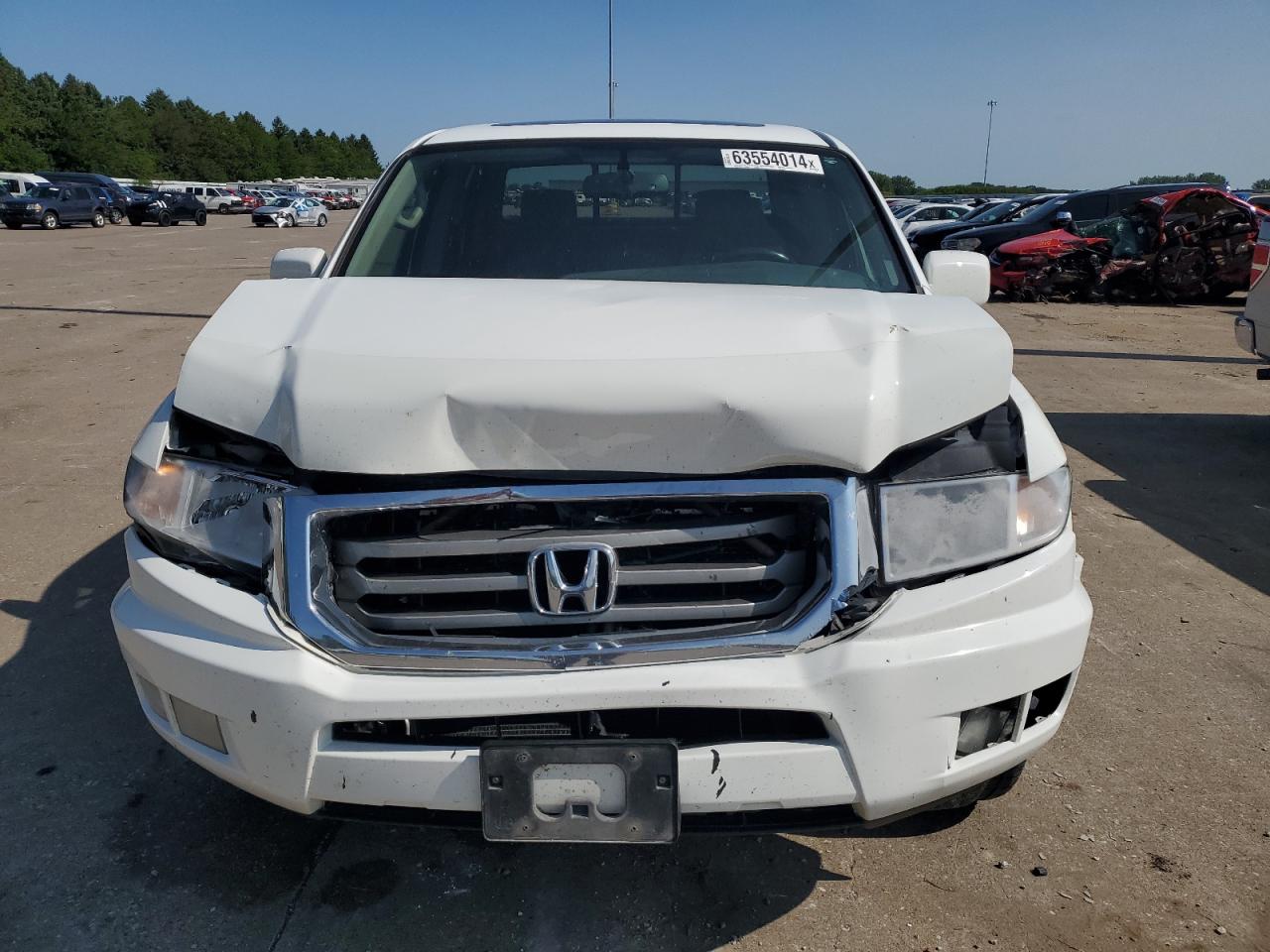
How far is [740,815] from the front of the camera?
6.19 ft

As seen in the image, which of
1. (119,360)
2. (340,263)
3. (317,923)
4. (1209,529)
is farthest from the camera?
(119,360)

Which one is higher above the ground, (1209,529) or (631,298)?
(631,298)

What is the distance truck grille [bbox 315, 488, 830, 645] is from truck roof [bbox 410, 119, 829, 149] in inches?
75.0

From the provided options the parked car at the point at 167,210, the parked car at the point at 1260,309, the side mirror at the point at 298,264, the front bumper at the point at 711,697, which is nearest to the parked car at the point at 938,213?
the parked car at the point at 1260,309

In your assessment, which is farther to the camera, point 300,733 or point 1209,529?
point 1209,529

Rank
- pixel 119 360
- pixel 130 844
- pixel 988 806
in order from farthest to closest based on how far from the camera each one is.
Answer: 1. pixel 119 360
2. pixel 988 806
3. pixel 130 844

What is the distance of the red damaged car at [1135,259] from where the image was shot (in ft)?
46.6

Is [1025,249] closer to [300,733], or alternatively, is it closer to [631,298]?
[631,298]

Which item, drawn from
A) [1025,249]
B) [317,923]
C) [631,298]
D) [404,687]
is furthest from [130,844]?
[1025,249]

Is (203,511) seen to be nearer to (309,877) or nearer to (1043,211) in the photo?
(309,877)

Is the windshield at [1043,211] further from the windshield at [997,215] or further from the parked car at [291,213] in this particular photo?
the parked car at [291,213]

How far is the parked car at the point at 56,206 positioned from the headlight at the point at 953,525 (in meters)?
37.9

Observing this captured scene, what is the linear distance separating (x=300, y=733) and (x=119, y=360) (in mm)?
8365

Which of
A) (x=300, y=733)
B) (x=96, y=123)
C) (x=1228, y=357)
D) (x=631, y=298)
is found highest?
(x=96, y=123)
